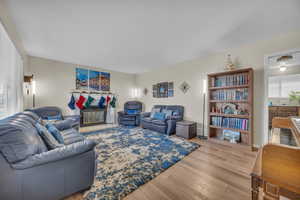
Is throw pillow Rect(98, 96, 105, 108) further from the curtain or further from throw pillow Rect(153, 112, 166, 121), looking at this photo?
the curtain

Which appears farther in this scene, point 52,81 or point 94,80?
point 94,80

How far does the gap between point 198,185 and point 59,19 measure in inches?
128

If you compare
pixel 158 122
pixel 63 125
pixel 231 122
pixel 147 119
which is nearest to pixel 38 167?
pixel 63 125

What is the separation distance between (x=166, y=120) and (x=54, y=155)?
2967 mm

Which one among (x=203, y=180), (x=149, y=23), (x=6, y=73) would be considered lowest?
(x=203, y=180)

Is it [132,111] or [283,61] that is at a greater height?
[283,61]

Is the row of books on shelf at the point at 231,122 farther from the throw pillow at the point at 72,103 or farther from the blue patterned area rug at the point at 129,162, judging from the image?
the throw pillow at the point at 72,103

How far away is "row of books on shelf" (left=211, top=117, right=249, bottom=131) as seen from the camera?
107 inches

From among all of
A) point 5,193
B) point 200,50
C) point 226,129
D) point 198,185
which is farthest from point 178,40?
point 5,193

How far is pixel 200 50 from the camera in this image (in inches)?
123

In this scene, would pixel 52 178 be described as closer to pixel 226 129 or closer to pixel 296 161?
pixel 296 161

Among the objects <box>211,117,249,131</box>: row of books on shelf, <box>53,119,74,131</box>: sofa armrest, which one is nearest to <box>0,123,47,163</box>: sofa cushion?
<box>53,119,74,131</box>: sofa armrest

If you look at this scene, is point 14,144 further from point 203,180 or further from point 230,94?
point 230,94

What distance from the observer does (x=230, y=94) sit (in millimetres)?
2988
